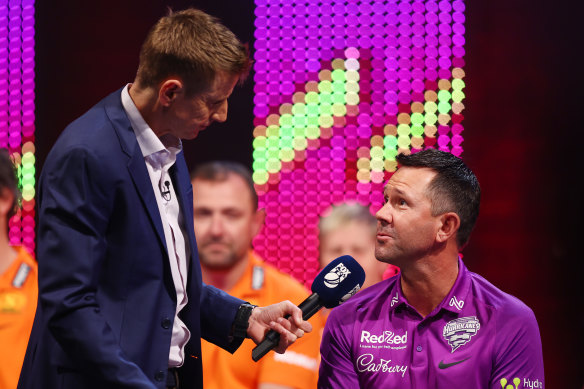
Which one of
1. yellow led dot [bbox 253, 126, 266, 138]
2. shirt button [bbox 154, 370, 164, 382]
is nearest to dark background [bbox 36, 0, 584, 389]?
yellow led dot [bbox 253, 126, 266, 138]

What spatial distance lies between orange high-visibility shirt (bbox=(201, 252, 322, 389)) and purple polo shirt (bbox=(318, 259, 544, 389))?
83 cm

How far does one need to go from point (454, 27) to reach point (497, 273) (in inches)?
43.8

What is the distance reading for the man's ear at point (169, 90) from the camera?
1696 millimetres

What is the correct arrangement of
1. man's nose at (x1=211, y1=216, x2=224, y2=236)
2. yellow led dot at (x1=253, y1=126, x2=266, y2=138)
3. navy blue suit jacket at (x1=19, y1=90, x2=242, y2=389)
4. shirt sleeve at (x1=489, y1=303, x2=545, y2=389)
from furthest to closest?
man's nose at (x1=211, y1=216, x2=224, y2=236), yellow led dot at (x1=253, y1=126, x2=266, y2=138), shirt sleeve at (x1=489, y1=303, x2=545, y2=389), navy blue suit jacket at (x1=19, y1=90, x2=242, y2=389)

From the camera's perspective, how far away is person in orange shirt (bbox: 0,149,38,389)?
3291mm

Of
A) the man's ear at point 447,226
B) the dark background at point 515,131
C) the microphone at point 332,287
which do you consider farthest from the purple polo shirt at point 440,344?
the dark background at point 515,131

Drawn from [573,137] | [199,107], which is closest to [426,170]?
[199,107]

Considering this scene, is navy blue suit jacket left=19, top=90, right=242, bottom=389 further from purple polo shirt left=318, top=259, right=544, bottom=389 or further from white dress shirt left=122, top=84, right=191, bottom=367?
purple polo shirt left=318, top=259, right=544, bottom=389

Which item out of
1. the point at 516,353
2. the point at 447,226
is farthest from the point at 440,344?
the point at 447,226

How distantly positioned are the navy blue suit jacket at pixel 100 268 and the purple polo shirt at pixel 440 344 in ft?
2.73

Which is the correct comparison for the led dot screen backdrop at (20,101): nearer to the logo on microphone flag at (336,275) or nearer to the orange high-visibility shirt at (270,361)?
the orange high-visibility shirt at (270,361)

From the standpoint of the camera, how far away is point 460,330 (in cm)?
231

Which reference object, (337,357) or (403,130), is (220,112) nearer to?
(337,357)

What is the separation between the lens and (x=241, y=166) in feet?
11.1
